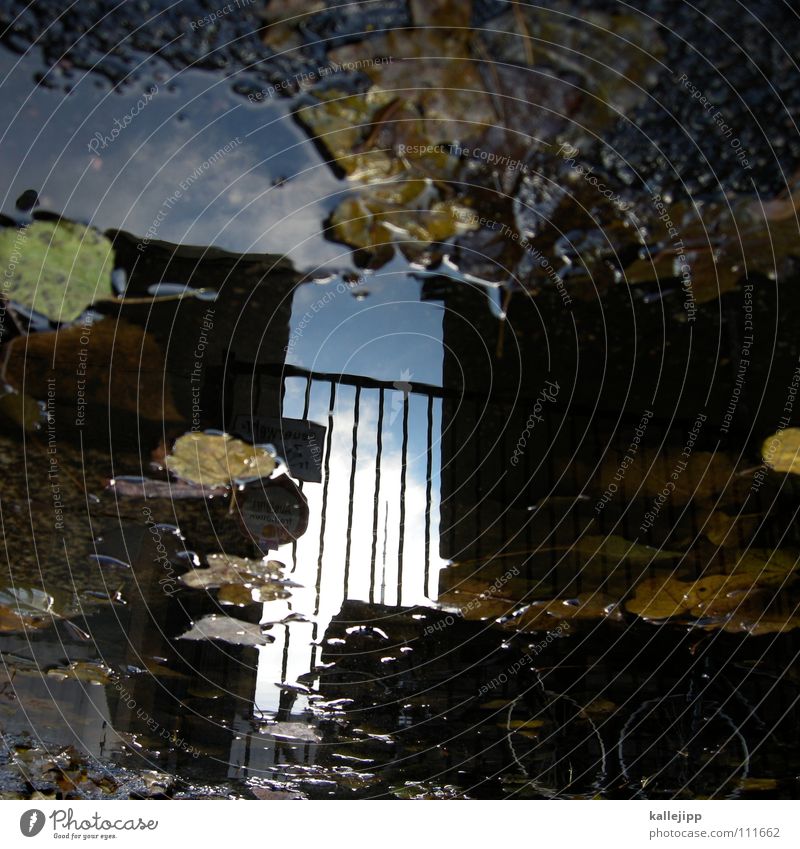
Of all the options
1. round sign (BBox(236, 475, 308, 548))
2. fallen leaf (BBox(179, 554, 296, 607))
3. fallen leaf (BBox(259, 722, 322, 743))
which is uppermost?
round sign (BBox(236, 475, 308, 548))

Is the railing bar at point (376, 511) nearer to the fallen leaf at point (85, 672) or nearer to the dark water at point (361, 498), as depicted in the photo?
the dark water at point (361, 498)

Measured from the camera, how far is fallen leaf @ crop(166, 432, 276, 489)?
1.19 feet

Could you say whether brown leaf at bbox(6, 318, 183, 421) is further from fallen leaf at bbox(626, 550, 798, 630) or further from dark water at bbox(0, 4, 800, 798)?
fallen leaf at bbox(626, 550, 798, 630)

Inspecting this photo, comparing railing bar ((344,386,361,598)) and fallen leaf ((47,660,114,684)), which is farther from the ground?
railing bar ((344,386,361,598))

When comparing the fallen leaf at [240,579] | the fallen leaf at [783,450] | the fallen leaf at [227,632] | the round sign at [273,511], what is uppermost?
the fallen leaf at [783,450]

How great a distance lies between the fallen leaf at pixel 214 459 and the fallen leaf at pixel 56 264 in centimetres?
9

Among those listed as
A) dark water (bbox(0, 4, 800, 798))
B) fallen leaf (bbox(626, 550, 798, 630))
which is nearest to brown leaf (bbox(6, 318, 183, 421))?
dark water (bbox(0, 4, 800, 798))

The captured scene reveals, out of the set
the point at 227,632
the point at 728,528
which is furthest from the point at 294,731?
the point at 728,528

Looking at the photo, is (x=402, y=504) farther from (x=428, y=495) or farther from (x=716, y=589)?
(x=716, y=589)

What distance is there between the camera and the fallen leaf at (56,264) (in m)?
0.34

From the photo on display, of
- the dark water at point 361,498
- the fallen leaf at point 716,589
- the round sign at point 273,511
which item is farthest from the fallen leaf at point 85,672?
the fallen leaf at point 716,589

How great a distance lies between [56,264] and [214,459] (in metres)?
0.13

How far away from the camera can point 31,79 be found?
34 cm

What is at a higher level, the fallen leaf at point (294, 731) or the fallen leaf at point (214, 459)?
the fallen leaf at point (214, 459)
